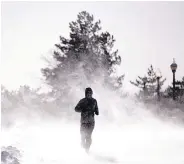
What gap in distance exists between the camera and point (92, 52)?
32906 millimetres

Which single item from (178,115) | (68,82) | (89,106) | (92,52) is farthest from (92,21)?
(89,106)

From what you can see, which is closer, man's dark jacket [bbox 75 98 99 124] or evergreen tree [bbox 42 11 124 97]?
man's dark jacket [bbox 75 98 99 124]

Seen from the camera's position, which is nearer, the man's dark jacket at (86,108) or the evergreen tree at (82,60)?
the man's dark jacket at (86,108)

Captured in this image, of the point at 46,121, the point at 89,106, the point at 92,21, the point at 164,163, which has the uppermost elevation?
the point at 92,21

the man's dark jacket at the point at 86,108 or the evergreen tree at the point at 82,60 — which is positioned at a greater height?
the evergreen tree at the point at 82,60

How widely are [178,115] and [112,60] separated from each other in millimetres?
10179

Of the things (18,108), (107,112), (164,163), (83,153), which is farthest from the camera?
(107,112)

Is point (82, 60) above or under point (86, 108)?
above

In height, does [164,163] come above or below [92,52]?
below

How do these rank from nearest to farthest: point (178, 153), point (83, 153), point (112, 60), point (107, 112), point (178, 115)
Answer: point (83, 153)
point (178, 153)
point (178, 115)
point (107, 112)
point (112, 60)

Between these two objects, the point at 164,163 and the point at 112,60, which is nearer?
the point at 164,163

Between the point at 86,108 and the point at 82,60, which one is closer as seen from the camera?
the point at 86,108

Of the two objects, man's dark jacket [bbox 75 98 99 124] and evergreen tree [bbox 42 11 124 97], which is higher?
evergreen tree [bbox 42 11 124 97]

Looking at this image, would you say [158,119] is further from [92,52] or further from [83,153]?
[83,153]
